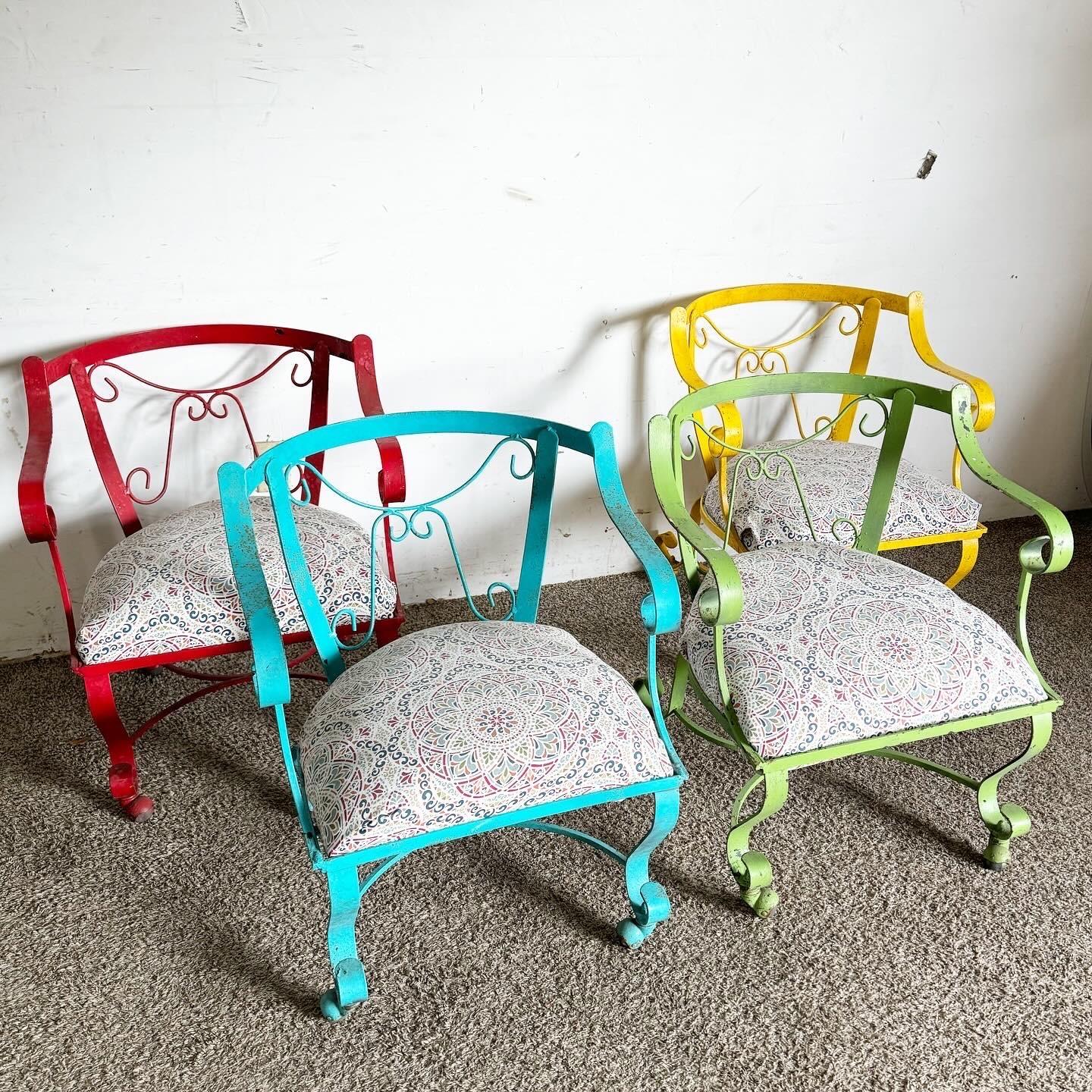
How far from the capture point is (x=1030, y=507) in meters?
1.65

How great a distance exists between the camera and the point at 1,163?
187 centimetres

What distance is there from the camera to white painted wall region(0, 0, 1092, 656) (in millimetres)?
1919

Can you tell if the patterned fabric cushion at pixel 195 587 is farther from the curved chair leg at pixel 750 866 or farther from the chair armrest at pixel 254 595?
the curved chair leg at pixel 750 866

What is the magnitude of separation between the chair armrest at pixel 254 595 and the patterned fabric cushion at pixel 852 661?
683 mm

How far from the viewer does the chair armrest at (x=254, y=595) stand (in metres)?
1.27

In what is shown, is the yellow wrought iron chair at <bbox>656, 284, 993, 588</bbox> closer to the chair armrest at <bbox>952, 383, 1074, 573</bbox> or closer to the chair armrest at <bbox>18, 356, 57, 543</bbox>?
the chair armrest at <bbox>952, 383, 1074, 573</bbox>

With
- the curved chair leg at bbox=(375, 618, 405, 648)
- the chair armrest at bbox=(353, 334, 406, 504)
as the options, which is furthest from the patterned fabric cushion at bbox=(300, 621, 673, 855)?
the chair armrest at bbox=(353, 334, 406, 504)

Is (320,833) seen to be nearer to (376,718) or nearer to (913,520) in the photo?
(376,718)

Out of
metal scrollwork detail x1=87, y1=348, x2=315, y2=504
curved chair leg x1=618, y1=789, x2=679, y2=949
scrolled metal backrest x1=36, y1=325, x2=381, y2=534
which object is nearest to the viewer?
curved chair leg x1=618, y1=789, x2=679, y2=949

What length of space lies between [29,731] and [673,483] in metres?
1.46

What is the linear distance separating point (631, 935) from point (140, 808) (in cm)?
94

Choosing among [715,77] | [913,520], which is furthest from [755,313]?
[913,520]

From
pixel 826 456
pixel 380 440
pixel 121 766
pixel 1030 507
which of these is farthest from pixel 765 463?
pixel 121 766

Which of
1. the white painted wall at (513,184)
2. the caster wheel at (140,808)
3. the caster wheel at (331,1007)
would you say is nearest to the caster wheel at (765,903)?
the caster wheel at (331,1007)
